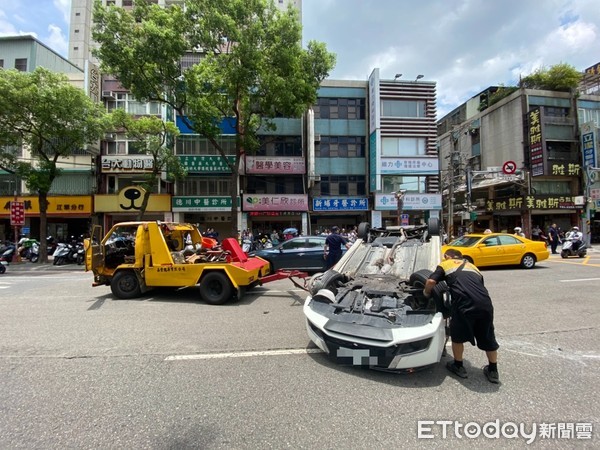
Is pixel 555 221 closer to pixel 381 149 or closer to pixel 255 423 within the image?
pixel 381 149

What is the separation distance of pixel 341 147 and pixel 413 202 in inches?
277

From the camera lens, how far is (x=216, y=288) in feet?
24.2

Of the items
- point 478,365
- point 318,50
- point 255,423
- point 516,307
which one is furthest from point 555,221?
point 255,423

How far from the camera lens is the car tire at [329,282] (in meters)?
4.66

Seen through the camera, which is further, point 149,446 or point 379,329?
point 379,329

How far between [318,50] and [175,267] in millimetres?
14369

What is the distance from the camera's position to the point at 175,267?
7.48 metres

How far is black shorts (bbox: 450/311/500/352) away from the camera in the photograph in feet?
11.2

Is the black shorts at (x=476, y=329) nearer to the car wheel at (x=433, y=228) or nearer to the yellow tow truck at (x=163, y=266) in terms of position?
the car wheel at (x=433, y=228)

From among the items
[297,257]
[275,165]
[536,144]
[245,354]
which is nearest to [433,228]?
[245,354]

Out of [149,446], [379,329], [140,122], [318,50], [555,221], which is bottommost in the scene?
[149,446]

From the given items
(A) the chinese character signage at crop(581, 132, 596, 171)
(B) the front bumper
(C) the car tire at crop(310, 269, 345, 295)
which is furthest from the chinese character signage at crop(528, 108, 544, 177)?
(B) the front bumper

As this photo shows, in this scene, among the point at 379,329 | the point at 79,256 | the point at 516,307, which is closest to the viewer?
the point at 379,329

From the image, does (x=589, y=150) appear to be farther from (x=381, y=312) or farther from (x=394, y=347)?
(x=394, y=347)
